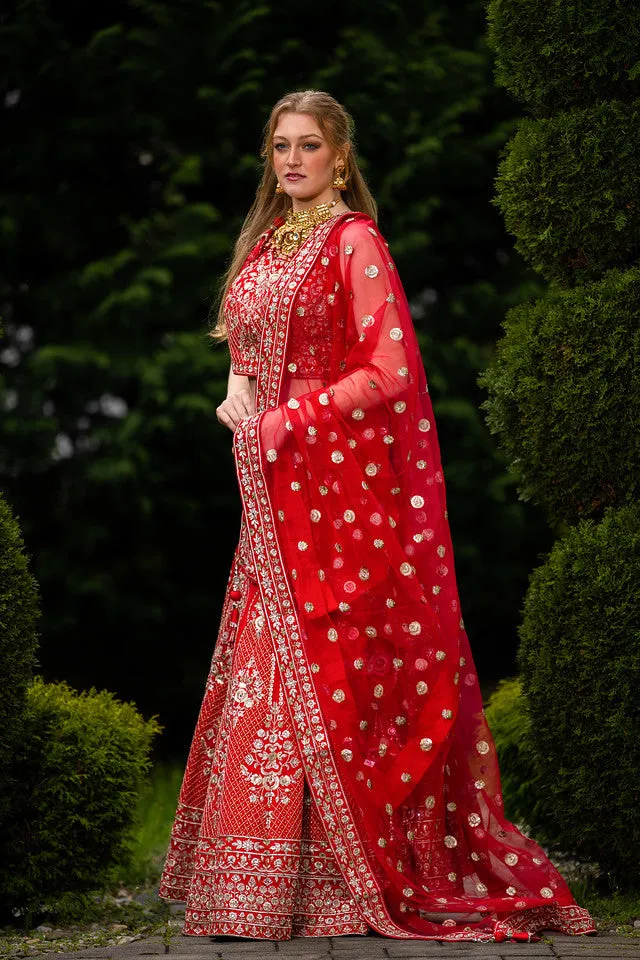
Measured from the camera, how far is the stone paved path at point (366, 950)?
3258 mm

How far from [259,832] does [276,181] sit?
1878 millimetres

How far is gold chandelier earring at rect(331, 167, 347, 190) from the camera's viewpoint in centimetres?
387

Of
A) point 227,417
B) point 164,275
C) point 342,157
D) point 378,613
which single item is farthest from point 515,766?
point 164,275

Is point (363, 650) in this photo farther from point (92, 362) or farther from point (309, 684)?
point (92, 362)

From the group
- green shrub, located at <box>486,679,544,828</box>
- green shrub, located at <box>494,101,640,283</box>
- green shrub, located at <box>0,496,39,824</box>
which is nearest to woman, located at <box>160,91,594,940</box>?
green shrub, located at <box>0,496,39,824</box>

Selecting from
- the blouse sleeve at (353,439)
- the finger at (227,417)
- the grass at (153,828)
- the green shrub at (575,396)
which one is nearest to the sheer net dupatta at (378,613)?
the blouse sleeve at (353,439)

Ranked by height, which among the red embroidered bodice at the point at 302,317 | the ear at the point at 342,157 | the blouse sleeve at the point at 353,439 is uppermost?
the ear at the point at 342,157

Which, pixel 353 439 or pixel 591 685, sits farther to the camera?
pixel 591 685

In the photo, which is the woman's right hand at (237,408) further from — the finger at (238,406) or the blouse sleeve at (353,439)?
the blouse sleeve at (353,439)

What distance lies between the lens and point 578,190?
166 inches

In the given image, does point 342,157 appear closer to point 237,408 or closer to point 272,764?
point 237,408

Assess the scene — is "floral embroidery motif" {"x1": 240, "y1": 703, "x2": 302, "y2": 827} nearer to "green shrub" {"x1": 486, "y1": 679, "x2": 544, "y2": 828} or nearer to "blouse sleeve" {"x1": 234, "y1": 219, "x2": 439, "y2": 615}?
"blouse sleeve" {"x1": 234, "y1": 219, "x2": 439, "y2": 615}

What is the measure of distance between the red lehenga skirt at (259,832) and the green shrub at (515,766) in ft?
4.21

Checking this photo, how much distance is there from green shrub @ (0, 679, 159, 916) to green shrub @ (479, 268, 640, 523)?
1585 millimetres
